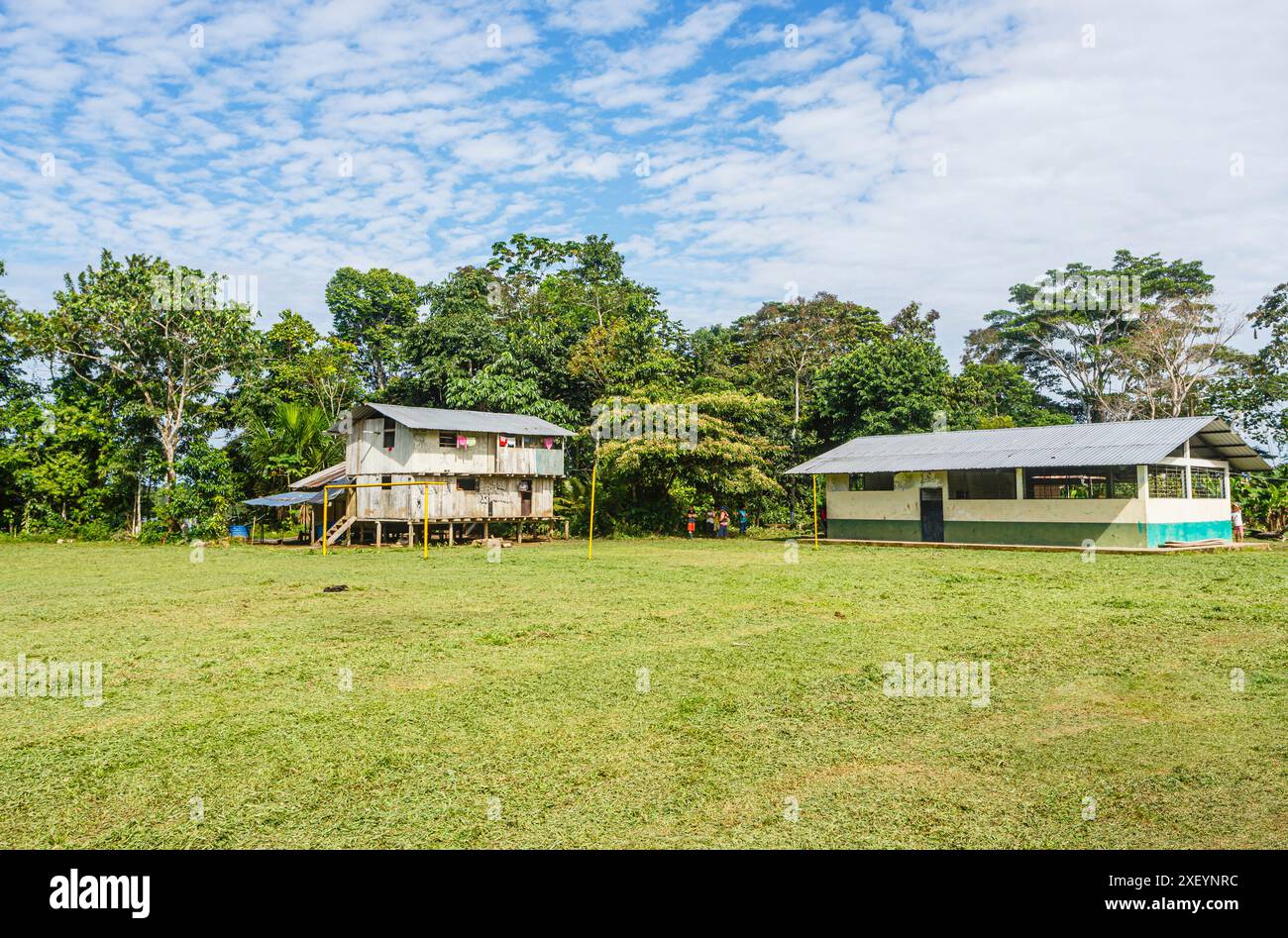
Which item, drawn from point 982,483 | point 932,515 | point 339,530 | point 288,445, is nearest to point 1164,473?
point 982,483

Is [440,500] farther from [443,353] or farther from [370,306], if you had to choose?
[370,306]

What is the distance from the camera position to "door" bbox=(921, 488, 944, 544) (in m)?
29.6

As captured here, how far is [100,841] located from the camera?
4621 mm

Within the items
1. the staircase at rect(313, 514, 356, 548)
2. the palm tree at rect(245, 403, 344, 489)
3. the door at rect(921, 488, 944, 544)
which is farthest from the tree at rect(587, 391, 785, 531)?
the palm tree at rect(245, 403, 344, 489)

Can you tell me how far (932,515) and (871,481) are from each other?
2721 millimetres

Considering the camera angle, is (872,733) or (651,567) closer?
(872,733)

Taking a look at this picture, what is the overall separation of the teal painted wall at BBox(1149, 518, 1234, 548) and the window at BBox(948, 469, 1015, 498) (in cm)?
433

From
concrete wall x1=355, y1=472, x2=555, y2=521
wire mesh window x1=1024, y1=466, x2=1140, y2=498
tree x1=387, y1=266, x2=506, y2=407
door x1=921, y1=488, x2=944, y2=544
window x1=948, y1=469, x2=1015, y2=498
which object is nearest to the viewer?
wire mesh window x1=1024, y1=466, x2=1140, y2=498

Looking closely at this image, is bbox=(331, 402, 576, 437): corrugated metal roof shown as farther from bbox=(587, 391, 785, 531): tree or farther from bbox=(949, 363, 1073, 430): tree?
bbox=(949, 363, 1073, 430): tree

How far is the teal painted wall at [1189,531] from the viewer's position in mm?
24875
